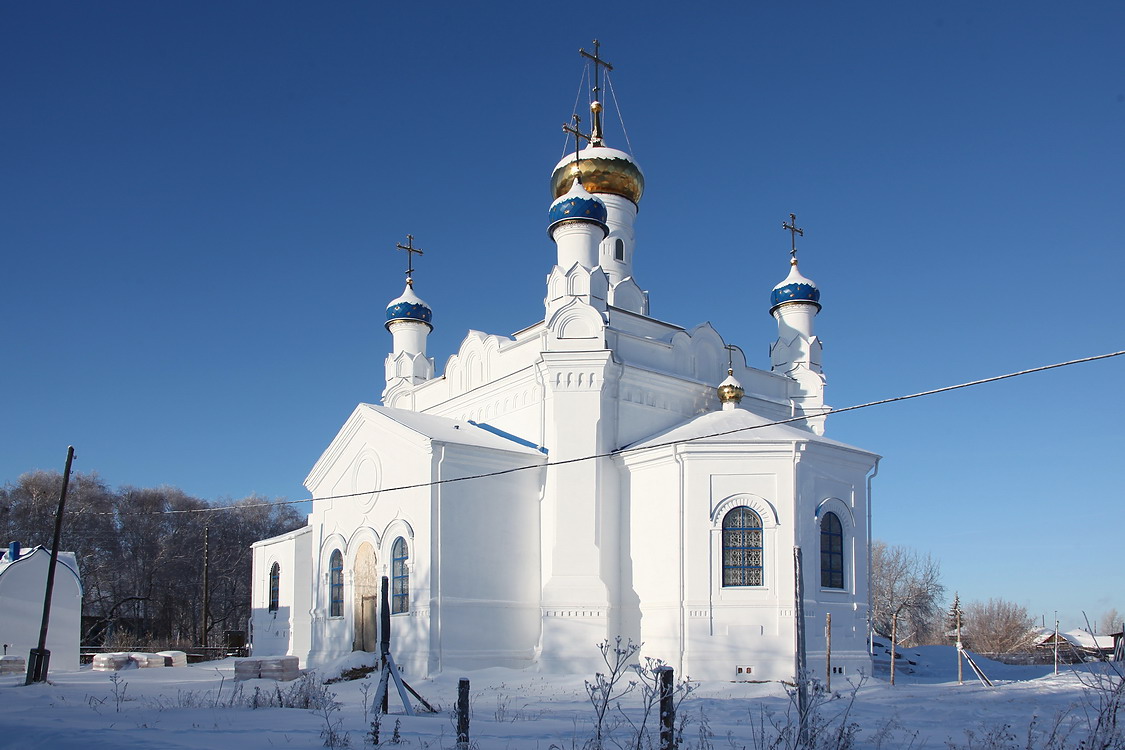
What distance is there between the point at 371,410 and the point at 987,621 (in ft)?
120

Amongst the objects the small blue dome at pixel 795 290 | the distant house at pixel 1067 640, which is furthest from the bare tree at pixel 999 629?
the small blue dome at pixel 795 290

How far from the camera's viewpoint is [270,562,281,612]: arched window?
2472 centimetres

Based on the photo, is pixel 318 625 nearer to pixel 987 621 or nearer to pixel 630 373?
pixel 630 373

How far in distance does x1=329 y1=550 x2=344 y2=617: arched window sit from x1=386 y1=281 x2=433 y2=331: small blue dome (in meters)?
6.98

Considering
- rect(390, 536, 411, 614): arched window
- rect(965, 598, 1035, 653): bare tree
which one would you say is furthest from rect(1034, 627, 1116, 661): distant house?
rect(390, 536, 411, 614): arched window

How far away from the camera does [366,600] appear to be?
1922 cm

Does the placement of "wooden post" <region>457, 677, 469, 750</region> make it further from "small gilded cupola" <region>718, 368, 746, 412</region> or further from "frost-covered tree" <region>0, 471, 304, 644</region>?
"frost-covered tree" <region>0, 471, 304, 644</region>

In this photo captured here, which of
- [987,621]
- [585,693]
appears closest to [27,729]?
[585,693]

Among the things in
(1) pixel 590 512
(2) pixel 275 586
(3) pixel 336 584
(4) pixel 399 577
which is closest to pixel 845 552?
(1) pixel 590 512

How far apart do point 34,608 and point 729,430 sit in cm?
1798

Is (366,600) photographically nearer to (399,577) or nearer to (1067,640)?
(399,577)

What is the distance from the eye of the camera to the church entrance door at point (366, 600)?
1891cm

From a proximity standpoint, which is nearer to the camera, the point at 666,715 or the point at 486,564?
the point at 666,715

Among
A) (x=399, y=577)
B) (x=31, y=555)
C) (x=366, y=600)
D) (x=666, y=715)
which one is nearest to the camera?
(x=666, y=715)
